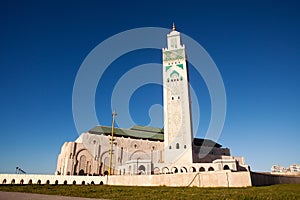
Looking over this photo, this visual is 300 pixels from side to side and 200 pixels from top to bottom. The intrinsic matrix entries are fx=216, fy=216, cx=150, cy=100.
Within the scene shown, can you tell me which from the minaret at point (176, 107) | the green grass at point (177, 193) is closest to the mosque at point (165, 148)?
the minaret at point (176, 107)

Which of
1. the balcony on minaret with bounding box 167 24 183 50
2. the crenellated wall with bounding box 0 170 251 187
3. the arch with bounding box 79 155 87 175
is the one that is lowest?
the crenellated wall with bounding box 0 170 251 187

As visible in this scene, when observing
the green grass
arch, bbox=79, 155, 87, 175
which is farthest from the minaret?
the green grass

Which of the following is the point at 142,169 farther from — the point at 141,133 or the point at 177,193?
the point at 177,193

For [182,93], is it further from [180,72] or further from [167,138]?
[167,138]

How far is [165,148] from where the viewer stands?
4666 centimetres

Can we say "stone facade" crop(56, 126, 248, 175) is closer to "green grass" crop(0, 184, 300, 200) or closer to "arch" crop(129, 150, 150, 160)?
"arch" crop(129, 150, 150, 160)

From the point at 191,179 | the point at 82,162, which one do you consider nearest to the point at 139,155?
the point at 82,162

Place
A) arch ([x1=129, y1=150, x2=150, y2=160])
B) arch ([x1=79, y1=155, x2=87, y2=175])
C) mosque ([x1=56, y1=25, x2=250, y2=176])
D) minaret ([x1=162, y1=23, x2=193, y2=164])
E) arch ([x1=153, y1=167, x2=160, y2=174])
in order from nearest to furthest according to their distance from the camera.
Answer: arch ([x1=153, y1=167, x2=160, y2=174])
mosque ([x1=56, y1=25, x2=250, y2=176])
minaret ([x1=162, y1=23, x2=193, y2=164])
arch ([x1=79, y1=155, x2=87, y2=175])
arch ([x1=129, y1=150, x2=150, y2=160])

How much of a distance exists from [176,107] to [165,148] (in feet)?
30.7

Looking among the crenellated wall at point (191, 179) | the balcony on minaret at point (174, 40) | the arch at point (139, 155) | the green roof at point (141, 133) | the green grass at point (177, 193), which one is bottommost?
the green grass at point (177, 193)

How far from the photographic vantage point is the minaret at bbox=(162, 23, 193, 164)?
45.3 meters

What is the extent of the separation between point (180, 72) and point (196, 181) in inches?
1392

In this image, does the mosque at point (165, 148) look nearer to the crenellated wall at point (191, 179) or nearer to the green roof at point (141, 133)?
the green roof at point (141, 133)

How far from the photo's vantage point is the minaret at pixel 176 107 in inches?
1782
